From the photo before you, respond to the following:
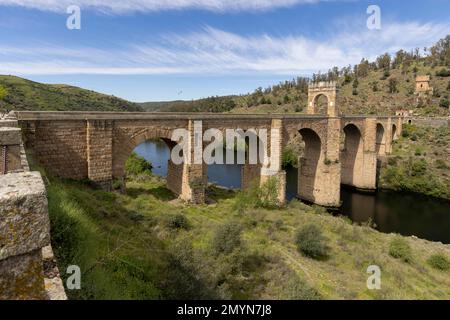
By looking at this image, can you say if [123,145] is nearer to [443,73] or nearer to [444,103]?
[444,103]

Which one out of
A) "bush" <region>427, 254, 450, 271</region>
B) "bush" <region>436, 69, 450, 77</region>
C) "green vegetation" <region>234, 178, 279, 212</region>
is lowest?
"bush" <region>427, 254, 450, 271</region>

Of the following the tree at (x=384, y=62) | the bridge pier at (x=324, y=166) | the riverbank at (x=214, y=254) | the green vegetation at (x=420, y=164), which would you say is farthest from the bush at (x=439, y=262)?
the tree at (x=384, y=62)

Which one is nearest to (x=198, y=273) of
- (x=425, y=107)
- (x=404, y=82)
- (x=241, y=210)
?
(x=241, y=210)

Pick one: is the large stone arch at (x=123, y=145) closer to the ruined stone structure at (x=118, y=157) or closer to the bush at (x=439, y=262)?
the ruined stone structure at (x=118, y=157)

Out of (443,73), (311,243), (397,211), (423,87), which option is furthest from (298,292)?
(443,73)

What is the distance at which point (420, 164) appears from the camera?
35562 mm

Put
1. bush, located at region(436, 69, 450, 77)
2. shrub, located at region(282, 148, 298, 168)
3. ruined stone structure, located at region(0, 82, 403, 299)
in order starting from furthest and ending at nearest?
bush, located at region(436, 69, 450, 77)
shrub, located at region(282, 148, 298, 168)
ruined stone structure, located at region(0, 82, 403, 299)

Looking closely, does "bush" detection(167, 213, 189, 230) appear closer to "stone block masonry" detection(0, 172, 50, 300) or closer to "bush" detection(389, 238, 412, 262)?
"bush" detection(389, 238, 412, 262)

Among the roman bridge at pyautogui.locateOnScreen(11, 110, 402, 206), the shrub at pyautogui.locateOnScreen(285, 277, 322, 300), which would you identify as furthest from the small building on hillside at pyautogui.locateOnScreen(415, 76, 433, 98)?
the shrub at pyautogui.locateOnScreen(285, 277, 322, 300)

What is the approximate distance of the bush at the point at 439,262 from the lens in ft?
47.7

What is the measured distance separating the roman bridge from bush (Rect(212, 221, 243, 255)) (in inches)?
273

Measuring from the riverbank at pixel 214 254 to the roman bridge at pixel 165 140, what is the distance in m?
1.15

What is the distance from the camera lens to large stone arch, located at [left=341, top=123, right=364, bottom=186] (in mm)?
33312
